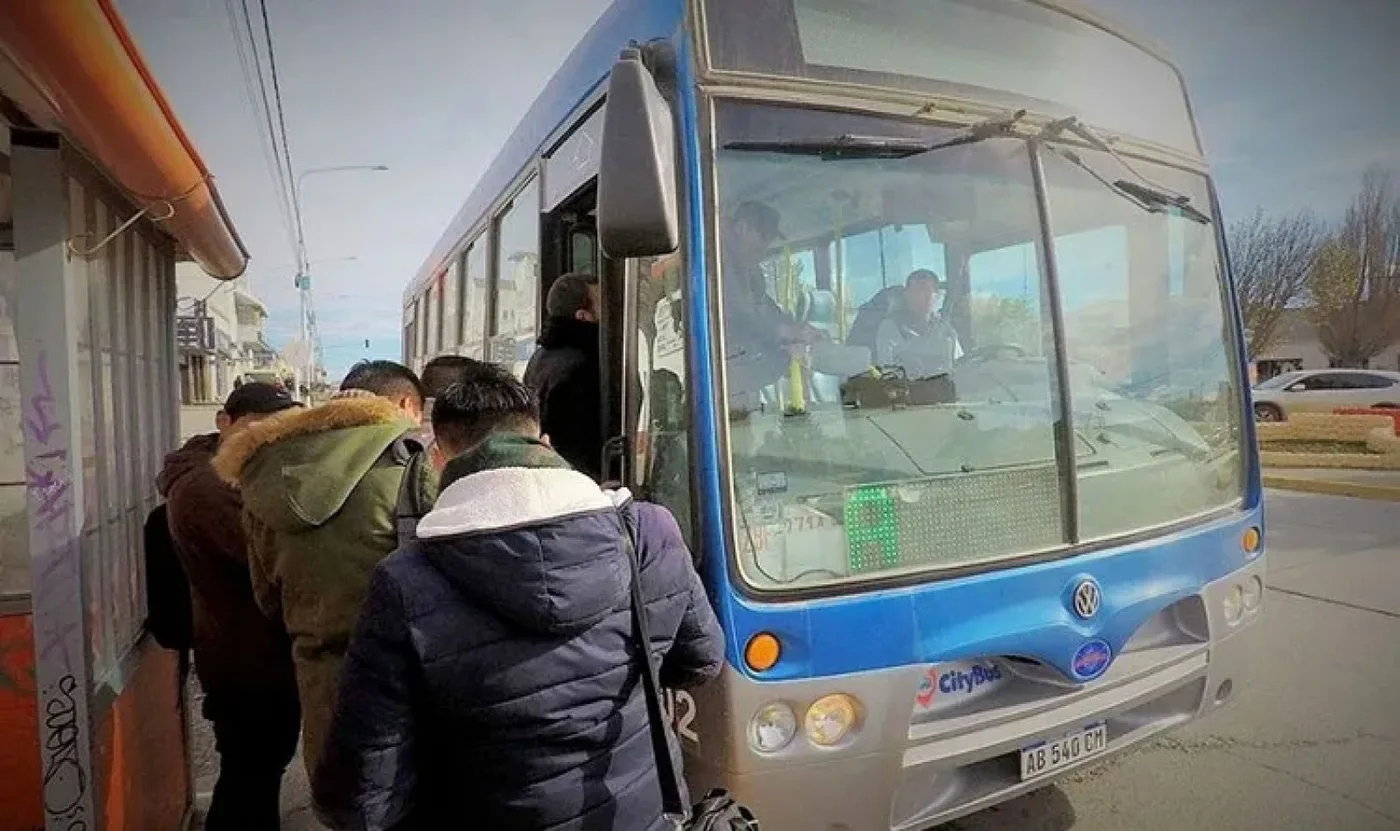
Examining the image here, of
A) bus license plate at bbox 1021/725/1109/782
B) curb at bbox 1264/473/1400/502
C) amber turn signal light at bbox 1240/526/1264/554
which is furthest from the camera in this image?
curb at bbox 1264/473/1400/502

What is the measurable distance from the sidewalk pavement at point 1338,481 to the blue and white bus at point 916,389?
10476 millimetres

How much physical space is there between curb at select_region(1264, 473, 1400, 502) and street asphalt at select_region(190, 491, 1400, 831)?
6.06 m

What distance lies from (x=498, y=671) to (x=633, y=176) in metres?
1.35

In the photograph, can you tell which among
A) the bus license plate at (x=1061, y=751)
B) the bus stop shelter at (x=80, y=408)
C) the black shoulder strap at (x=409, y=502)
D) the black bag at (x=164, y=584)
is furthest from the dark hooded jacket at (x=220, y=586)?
the bus license plate at (x=1061, y=751)

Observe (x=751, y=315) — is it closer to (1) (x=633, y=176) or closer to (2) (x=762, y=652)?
(1) (x=633, y=176)

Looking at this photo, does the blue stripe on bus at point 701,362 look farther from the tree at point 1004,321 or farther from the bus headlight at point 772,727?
the tree at point 1004,321

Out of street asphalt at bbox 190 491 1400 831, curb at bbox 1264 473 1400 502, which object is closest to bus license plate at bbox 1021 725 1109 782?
street asphalt at bbox 190 491 1400 831

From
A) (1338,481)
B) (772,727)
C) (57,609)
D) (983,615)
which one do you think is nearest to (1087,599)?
(983,615)

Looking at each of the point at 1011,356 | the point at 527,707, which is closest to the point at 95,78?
the point at 527,707

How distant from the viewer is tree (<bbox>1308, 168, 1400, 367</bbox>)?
5156 millimetres

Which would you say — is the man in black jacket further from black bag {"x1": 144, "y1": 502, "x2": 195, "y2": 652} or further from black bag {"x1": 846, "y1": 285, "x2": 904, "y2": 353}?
black bag {"x1": 144, "y1": 502, "x2": 195, "y2": 652}

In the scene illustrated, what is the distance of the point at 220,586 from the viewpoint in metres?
2.78

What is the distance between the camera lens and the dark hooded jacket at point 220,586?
2.73 metres

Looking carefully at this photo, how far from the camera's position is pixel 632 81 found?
235 cm
